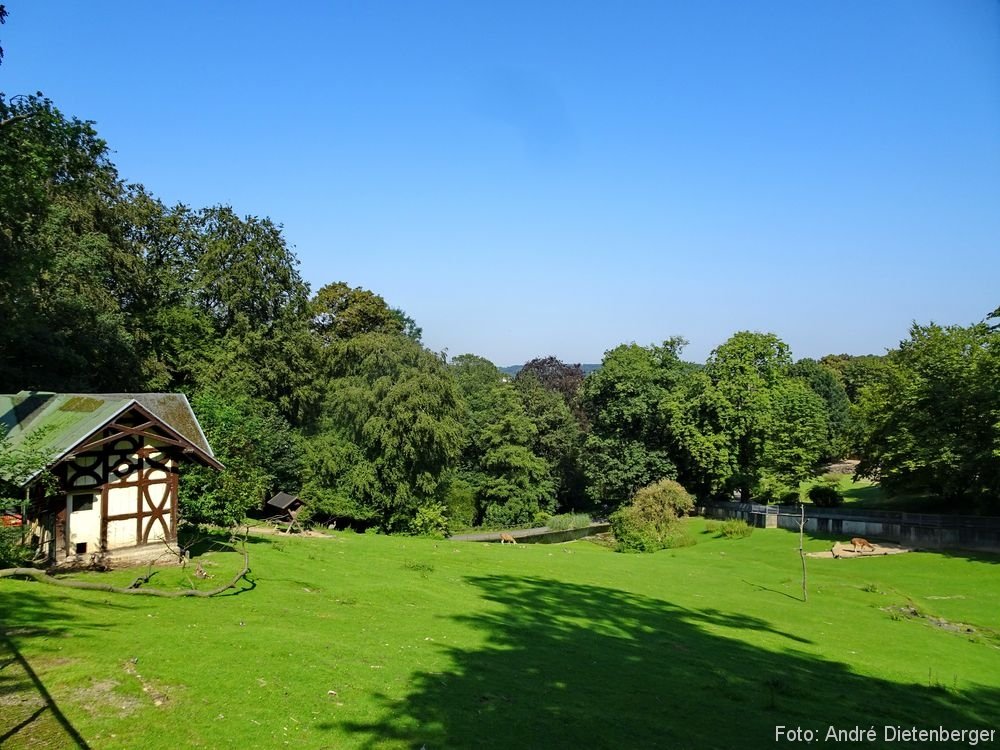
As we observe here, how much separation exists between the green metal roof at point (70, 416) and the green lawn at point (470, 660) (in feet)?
15.1

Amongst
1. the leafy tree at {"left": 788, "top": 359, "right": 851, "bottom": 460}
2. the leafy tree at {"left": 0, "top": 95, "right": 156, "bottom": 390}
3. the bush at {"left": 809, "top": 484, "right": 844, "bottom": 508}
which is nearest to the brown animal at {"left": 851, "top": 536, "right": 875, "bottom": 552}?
the bush at {"left": 809, "top": 484, "right": 844, "bottom": 508}

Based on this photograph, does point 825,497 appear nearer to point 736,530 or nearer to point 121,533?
point 736,530

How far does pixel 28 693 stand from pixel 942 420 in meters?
49.5

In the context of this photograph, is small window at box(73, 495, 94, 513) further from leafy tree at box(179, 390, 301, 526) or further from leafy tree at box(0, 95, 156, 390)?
leafy tree at box(0, 95, 156, 390)

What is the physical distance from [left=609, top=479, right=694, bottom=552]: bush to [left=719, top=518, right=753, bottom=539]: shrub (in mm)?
2820

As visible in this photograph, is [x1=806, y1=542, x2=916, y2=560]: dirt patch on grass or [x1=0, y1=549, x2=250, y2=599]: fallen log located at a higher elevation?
[x1=0, y1=549, x2=250, y2=599]: fallen log

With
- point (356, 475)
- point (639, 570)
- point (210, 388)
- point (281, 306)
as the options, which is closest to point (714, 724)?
point (639, 570)

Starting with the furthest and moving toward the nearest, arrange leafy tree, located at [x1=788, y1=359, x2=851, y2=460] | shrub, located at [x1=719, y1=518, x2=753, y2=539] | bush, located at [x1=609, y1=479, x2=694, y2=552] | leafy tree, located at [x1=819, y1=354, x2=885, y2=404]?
leafy tree, located at [x1=819, y1=354, x2=885, y2=404], leafy tree, located at [x1=788, y1=359, x2=851, y2=460], shrub, located at [x1=719, y1=518, x2=753, y2=539], bush, located at [x1=609, y1=479, x2=694, y2=552]

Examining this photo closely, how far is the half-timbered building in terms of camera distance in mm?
20844

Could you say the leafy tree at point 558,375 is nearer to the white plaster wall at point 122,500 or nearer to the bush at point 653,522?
the bush at point 653,522

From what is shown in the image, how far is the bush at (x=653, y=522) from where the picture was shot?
49.5 m

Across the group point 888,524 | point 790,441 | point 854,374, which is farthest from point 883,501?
point 854,374

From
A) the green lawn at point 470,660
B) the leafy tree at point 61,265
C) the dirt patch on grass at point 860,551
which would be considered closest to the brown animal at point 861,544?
the dirt patch on grass at point 860,551

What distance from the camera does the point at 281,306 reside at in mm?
52938
